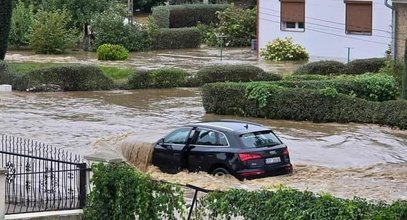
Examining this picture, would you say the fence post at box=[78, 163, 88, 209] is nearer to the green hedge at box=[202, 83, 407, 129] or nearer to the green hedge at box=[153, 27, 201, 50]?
the green hedge at box=[202, 83, 407, 129]

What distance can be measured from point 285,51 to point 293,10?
271cm

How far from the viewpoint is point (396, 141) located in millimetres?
26984

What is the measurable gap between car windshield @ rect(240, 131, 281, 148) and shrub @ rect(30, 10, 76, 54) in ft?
111

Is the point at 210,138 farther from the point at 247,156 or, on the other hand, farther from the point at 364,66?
the point at 364,66

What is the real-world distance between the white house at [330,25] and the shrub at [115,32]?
734 centimetres

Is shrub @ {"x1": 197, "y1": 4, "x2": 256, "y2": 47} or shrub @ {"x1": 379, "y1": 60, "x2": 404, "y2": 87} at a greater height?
shrub @ {"x1": 197, "y1": 4, "x2": 256, "y2": 47}

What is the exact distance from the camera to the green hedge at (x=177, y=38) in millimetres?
59375

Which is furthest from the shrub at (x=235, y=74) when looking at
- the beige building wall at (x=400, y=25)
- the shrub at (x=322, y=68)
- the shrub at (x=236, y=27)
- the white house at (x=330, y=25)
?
the shrub at (x=236, y=27)

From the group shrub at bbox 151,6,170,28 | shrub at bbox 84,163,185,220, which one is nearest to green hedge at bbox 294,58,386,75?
shrub at bbox 151,6,170,28

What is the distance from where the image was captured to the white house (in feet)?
165

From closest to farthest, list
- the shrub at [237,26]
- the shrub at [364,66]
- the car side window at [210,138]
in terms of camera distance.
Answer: the car side window at [210,138], the shrub at [364,66], the shrub at [237,26]

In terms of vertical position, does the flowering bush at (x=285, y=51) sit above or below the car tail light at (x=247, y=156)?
above

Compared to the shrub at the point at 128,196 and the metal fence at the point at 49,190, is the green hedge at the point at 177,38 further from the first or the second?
the shrub at the point at 128,196

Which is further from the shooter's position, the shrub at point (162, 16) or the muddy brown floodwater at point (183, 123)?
the shrub at point (162, 16)
